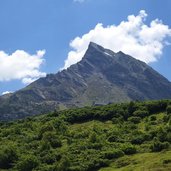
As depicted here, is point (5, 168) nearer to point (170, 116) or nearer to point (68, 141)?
point (68, 141)

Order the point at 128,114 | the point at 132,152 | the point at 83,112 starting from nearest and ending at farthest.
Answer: the point at 132,152 < the point at 128,114 < the point at 83,112

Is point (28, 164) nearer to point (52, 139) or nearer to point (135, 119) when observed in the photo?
point (52, 139)

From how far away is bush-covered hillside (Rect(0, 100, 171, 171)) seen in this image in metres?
122

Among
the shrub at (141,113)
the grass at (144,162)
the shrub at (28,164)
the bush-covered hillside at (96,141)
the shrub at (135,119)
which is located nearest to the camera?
the grass at (144,162)

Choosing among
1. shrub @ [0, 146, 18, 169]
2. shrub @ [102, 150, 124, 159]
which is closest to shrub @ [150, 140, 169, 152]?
shrub @ [102, 150, 124, 159]

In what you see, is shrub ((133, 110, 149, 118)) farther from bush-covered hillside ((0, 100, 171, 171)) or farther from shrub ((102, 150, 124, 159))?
shrub ((102, 150, 124, 159))

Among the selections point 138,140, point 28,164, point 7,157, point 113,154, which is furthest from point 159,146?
point 7,157

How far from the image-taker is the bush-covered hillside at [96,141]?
122 meters

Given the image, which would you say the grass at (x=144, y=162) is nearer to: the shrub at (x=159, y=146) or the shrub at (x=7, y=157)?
the shrub at (x=159, y=146)

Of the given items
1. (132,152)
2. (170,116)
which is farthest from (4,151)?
(170,116)

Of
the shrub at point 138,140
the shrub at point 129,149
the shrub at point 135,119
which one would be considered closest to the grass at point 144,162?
the shrub at point 129,149

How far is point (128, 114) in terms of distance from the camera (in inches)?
7215

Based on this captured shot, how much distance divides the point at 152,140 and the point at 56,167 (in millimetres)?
34025

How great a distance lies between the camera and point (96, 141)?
144250 millimetres
